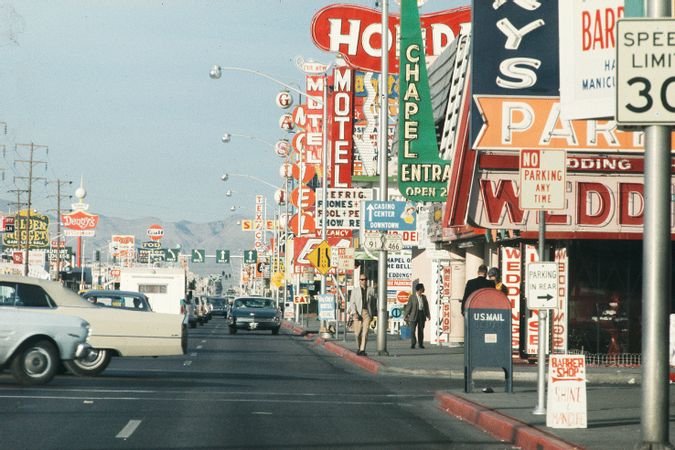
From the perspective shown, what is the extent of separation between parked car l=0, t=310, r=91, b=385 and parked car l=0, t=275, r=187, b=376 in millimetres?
1153

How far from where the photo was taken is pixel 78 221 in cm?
14700

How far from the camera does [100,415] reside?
1559 cm

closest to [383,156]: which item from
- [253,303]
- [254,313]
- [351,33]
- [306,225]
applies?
Result: [351,33]

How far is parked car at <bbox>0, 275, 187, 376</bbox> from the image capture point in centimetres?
2152

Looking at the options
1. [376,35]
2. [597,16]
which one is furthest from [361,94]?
[597,16]

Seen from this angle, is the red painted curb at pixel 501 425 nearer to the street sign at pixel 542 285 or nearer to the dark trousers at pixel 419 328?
the street sign at pixel 542 285

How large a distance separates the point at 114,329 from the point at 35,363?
2.29 meters

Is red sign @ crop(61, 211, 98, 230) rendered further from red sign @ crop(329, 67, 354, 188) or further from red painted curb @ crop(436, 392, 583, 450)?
red painted curb @ crop(436, 392, 583, 450)

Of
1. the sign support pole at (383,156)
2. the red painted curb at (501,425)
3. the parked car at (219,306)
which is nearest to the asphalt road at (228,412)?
the red painted curb at (501,425)

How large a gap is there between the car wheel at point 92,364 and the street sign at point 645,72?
14325mm

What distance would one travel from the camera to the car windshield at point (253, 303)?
54.9 m

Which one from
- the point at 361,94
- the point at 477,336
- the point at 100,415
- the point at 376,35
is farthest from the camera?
the point at 361,94

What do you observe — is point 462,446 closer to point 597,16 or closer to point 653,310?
point 653,310

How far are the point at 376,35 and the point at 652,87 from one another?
2960 centimetres
